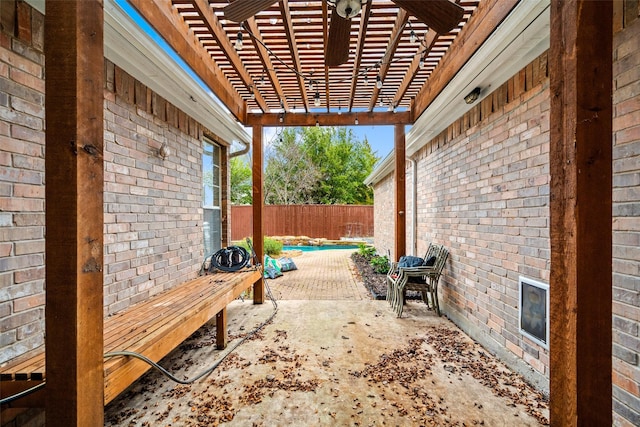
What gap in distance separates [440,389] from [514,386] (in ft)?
1.91

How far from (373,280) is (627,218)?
433cm

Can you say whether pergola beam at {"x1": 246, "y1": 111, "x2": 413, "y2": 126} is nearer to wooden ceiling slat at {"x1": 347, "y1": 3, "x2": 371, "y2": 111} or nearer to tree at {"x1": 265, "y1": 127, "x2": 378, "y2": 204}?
wooden ceiling slat at {"x1": 347, "y1": 3, "x2": 371, "y2": 111}

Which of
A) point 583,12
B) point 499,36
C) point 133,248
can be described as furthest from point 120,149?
point 499,36

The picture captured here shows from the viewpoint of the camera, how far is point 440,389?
82.9 inches

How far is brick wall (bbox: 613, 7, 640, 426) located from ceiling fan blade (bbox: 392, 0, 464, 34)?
825 mm

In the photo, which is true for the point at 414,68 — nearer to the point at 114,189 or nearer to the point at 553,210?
the point at 553,210

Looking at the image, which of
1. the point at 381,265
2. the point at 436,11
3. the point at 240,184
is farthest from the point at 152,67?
the point at 240,184

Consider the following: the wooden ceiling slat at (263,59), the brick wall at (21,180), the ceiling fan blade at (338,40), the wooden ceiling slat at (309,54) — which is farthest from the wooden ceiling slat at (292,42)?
the brick wall at (21,180)

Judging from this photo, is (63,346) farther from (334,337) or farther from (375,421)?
(334,337)

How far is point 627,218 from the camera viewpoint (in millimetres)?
1426

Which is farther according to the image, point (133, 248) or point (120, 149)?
point (133, 248)

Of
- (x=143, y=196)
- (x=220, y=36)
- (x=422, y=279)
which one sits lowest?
(x=422, y=279)

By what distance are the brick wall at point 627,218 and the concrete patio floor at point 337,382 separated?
574 millimetres

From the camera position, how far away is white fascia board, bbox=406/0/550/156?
1767 millimetres
